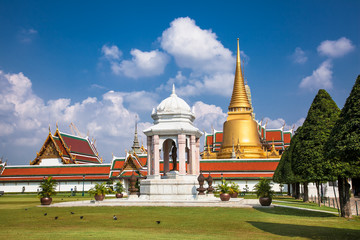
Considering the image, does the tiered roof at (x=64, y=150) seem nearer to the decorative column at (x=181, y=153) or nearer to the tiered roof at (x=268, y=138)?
the tiered roof at (x=268, y=138)

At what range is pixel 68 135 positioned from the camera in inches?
2997

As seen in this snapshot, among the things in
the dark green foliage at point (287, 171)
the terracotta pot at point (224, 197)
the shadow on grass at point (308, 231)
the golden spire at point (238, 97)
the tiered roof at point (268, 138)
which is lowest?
the shadow on grass at point (308, 231)

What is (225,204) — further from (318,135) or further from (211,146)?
(211,146)

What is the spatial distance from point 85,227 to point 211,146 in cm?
7384

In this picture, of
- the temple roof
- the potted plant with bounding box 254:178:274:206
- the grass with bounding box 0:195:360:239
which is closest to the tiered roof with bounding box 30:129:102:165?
the temple roof

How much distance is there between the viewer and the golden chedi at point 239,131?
2899 inches

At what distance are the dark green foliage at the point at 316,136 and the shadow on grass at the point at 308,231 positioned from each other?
8261mm

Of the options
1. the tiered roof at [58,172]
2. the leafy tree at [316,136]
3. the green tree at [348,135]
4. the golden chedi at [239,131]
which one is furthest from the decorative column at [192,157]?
the golden chedi at [239,131]

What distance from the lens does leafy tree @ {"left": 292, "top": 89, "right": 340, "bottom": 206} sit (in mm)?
23688

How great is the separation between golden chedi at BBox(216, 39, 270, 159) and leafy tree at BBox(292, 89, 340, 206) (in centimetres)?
4586

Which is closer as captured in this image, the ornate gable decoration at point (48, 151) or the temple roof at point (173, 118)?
the temple roof at point (173, 118)

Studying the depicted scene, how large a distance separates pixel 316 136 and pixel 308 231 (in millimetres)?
10663

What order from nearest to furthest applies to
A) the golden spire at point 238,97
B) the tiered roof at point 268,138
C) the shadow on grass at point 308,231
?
the shadow on grass at point 308,231 → the golden spire at point 238,97 → the tiered roof at point 268,138

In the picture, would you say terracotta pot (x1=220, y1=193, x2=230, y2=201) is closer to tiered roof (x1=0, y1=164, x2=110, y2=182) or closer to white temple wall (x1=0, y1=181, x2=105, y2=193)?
tiered roof (x1=0, y1=164, x2=110, y2=182)
